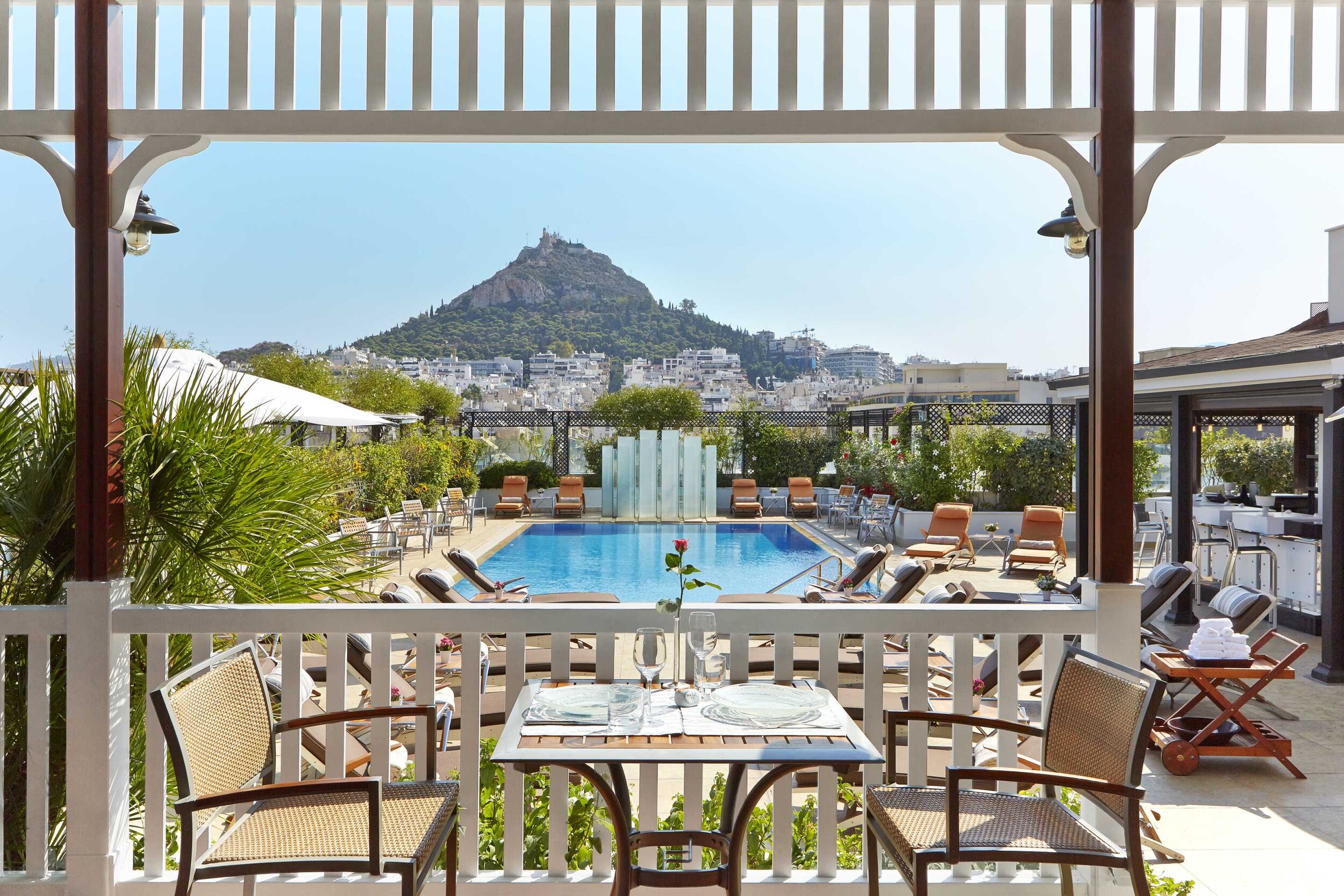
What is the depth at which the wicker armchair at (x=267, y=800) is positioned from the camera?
6.59ft

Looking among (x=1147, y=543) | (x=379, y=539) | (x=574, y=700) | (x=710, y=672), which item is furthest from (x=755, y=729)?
(x=1147, y=543)

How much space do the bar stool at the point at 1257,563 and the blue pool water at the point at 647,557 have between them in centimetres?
467

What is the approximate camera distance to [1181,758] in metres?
4.56

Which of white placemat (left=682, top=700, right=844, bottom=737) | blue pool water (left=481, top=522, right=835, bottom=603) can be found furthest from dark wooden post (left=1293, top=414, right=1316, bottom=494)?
white placemat (left=682, top=700, right=844, bottom=737)

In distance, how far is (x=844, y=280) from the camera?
188 ft

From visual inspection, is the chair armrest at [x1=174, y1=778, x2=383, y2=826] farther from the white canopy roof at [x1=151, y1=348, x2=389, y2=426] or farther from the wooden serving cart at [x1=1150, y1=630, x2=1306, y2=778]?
the wooden serving cart at [x1=1150, y1=630, x2=1306, y2=778]

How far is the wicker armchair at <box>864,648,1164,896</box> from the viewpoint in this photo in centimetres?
207

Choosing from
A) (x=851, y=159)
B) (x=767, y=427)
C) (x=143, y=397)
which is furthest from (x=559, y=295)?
(x=143, y=397)

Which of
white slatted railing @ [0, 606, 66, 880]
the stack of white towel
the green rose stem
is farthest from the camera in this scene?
the stack of white towel

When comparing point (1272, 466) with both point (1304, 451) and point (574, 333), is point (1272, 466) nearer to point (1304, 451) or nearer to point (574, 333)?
point (1304, 451)

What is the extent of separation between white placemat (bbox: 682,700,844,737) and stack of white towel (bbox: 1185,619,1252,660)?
3.69 m

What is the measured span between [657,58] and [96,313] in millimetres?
1910

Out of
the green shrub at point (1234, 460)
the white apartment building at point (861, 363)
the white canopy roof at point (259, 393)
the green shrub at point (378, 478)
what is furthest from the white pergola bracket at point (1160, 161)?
the white apartment building at point (861, 363)

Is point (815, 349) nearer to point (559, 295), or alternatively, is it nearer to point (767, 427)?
point (559, 295)
